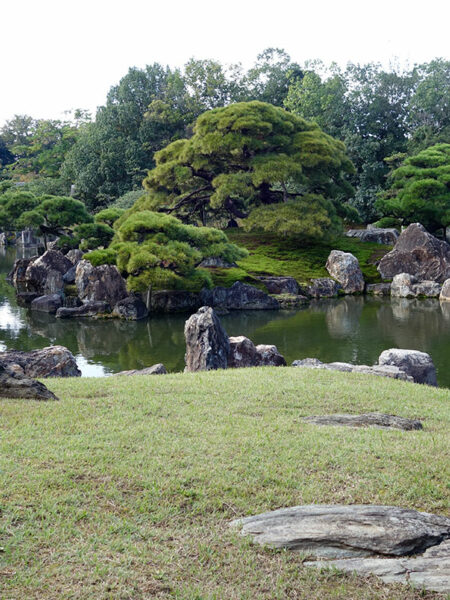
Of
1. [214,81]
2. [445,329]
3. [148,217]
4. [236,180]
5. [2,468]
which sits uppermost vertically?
[214,81]

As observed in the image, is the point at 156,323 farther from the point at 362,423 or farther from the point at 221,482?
the point at 221,482

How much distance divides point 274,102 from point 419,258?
2929 centimetres

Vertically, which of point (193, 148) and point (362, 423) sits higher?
point (193, 148)

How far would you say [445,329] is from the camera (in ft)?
62.5

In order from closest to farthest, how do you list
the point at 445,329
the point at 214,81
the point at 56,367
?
the point at 56,367 < the point at 445,329 < the point at 214,81

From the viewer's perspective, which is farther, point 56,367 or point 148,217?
point 148,217

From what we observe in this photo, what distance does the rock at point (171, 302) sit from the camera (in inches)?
923

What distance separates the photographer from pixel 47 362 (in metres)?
12.0

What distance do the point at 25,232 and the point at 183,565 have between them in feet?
186

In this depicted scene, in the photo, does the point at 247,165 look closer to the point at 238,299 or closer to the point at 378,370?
the point at 238,299

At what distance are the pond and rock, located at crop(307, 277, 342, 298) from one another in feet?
5.90

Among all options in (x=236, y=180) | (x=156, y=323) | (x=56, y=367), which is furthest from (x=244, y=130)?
(x=56, y=367)

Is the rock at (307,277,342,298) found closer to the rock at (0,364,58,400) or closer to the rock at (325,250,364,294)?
the rock at (325,250,364,294)

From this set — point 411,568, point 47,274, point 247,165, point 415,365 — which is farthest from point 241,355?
point 247,165
